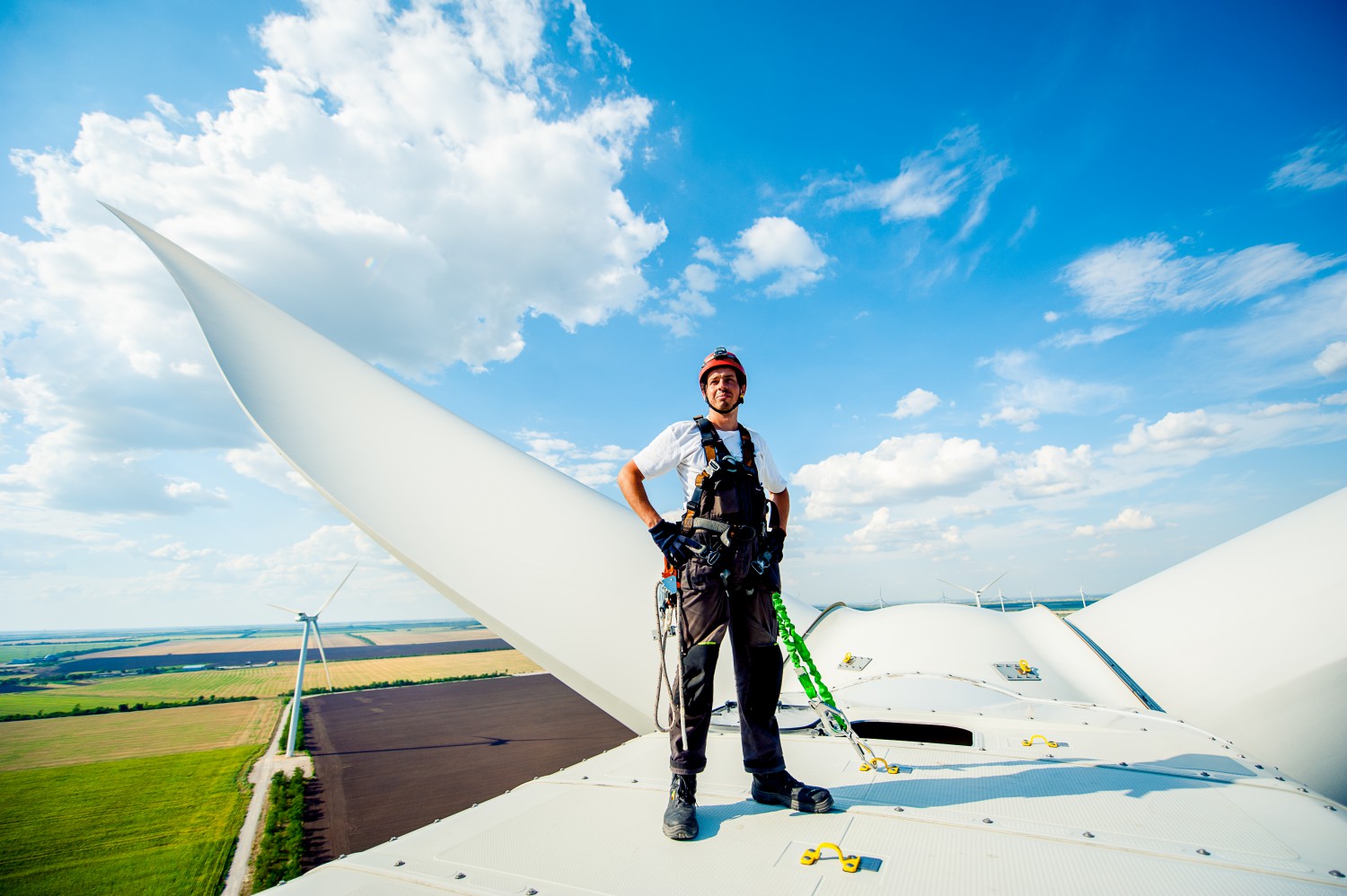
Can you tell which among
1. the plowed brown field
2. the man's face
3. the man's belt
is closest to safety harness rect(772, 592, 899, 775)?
the man's belt

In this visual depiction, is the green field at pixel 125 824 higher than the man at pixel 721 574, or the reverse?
the man at pixel 721 574

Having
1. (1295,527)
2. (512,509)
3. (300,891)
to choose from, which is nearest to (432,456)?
(512,509)

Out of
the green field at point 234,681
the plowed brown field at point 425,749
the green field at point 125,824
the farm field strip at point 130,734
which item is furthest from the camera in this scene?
the green field at point 234,681

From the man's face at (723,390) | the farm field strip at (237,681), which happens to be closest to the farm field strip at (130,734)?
the farm field strip at (237,681)

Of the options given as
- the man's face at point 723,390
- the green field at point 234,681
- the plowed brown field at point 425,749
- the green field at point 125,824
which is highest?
the green field at point 234,681

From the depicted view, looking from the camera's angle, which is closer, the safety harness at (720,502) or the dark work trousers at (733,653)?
the dark work trousers at (733,653)

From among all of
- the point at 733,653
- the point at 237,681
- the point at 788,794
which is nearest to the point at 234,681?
the point at 237,681

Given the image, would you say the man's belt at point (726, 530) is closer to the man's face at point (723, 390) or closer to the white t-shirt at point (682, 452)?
the white t-shirt at point (682, 452)
